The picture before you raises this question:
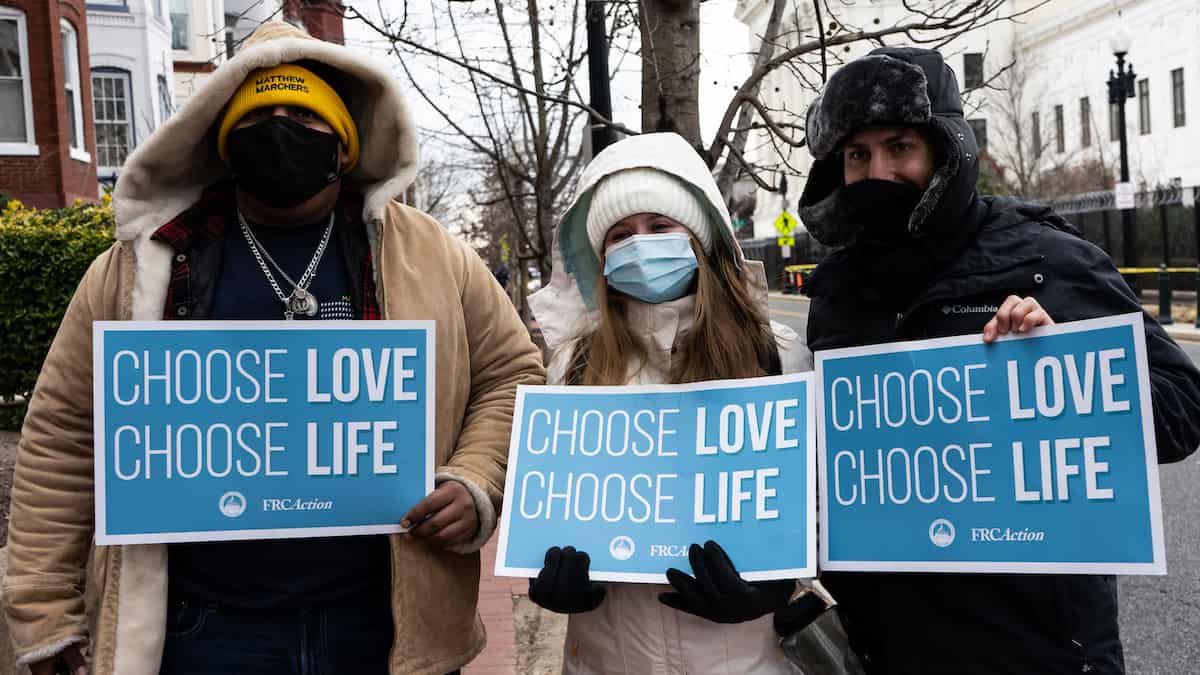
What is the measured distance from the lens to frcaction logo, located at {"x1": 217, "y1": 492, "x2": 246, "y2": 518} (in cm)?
257

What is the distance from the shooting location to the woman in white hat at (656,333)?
101 inches

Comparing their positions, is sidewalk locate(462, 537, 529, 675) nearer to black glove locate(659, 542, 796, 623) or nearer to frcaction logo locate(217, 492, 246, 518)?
frcaction logo locate(217, 492, 246, 518)

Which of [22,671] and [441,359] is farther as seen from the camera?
[22,671]

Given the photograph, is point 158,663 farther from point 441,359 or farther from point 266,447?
point 441,359

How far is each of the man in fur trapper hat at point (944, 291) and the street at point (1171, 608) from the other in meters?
3.22

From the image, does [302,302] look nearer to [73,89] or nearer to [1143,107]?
[73,89]

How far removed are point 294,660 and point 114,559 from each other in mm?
477

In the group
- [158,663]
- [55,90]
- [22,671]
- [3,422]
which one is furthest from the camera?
[55,90]

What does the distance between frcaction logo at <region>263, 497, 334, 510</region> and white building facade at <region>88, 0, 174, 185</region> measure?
26751 mm

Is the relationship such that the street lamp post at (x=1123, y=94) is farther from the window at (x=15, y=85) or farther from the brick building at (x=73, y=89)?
the window at (x=15, y=85)

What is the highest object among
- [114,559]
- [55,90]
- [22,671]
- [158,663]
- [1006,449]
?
[55,90]

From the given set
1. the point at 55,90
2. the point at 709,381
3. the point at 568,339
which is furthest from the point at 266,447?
the point at 55,90

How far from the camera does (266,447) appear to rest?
8.64 ft

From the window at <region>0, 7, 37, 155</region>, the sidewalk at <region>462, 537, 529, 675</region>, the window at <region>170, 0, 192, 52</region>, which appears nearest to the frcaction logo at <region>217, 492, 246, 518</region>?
the sidewalk at <region>462, 537, 529, 675</region>
